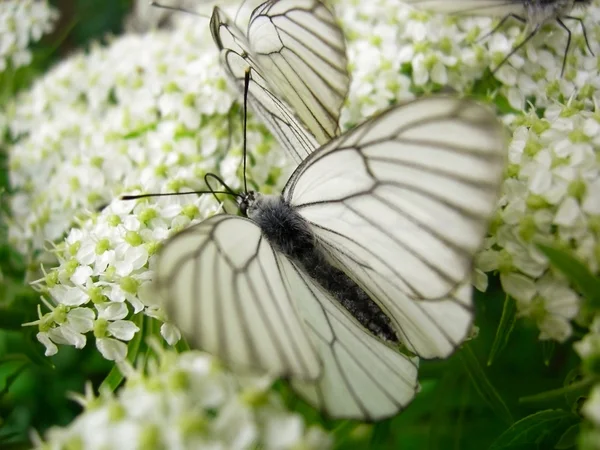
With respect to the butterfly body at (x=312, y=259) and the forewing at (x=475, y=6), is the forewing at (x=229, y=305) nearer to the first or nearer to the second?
the butterfly body at (x=312, y=259)

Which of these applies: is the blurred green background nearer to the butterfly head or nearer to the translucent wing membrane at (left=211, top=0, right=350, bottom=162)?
the butterfly head

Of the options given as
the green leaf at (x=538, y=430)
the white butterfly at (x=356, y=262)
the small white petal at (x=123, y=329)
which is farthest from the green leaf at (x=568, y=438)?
the small white petal at (x=123, y=329)

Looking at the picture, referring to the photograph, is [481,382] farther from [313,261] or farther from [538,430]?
[313,261]

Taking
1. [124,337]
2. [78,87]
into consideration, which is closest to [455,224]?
[124,337]

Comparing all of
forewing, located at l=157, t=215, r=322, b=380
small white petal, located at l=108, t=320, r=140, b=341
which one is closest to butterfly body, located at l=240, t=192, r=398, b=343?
forewing, located at l=157, t=215, r=322, b=380

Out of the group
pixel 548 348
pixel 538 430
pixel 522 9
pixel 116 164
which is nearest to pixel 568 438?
pixel 538 430
